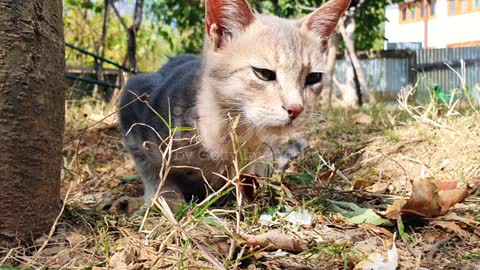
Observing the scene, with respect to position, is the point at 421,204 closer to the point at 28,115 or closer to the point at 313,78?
the point at 313,78

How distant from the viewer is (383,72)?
8078 millimetres

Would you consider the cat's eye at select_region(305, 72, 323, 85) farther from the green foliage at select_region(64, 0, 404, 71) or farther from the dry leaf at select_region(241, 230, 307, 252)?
the green foliage at select_region(64, 0, 404, 71)

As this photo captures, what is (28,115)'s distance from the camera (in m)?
1.35

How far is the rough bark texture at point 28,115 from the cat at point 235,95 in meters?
0.35

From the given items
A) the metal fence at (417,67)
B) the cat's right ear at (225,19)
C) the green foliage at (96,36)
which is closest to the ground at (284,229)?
the cat's right ear at (225,19)

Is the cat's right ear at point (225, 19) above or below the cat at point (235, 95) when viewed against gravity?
above

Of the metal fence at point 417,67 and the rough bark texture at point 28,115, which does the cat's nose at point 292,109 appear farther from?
the metal fence at point 417,67

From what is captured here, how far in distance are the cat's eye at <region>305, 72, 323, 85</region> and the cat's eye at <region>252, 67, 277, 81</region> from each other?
0.18 m

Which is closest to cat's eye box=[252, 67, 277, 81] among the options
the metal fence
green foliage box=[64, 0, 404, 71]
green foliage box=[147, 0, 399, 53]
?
the metal fence

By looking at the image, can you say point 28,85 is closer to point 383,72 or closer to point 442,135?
point 442,135

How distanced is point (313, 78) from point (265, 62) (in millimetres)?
243

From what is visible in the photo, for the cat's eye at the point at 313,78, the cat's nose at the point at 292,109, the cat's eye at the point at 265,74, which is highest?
the cat's eye at the point at 265,74

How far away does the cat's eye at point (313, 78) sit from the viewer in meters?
1.93

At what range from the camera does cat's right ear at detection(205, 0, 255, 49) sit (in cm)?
183
